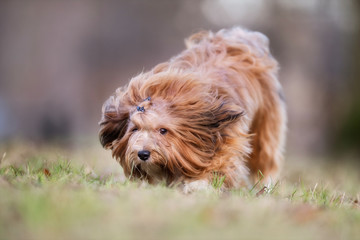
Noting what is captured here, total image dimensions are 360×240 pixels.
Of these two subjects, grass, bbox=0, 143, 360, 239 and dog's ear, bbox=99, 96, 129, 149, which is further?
dog's ear, bbox=99, 96, 129, 149

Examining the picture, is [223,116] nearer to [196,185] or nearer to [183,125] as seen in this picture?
[183,125]

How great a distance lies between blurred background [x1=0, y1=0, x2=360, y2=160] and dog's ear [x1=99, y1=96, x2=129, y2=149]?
1322cm

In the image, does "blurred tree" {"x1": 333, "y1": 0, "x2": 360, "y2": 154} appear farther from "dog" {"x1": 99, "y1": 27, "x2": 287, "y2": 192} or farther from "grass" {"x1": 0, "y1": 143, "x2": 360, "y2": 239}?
"grass" {"x1": 0, "y1": 143, "x2": 360, "y2": 239}

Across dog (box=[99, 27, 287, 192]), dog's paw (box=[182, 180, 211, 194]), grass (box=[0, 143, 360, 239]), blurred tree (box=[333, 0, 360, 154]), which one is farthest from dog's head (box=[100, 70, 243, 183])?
blurred tree (box=[333, 0, 360, 154])

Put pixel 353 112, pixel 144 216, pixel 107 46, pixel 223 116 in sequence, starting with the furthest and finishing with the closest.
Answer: pixel 107 46, pixel 353 112, pixel 223 116, pixel 144 216

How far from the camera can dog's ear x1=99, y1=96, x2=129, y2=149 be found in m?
4.52

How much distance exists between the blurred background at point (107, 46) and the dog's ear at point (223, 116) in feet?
43.4

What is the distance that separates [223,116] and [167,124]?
0.47 m

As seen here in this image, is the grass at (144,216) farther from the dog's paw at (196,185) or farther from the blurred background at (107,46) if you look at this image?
the blurred background at (107,46)

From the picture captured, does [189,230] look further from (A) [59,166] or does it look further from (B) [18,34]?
(B) [18,34]

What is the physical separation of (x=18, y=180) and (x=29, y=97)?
60.1 feet

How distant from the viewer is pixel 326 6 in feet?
40.5

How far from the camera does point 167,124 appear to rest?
14.0ft

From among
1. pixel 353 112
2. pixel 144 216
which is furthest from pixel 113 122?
pixel 353 112
